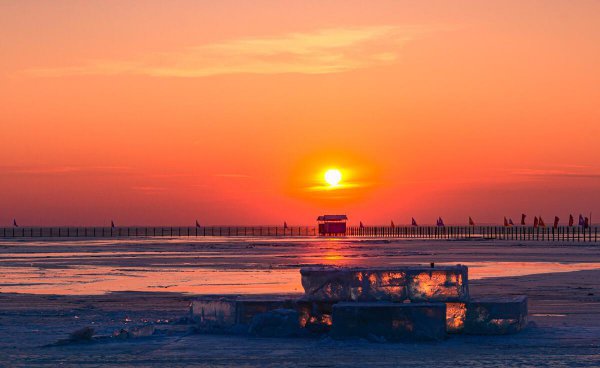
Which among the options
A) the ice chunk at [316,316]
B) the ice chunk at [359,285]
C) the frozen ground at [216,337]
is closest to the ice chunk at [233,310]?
the ice chunk at [316,316]

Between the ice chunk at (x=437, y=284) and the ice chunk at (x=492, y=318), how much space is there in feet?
0.98

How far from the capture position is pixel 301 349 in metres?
14.7

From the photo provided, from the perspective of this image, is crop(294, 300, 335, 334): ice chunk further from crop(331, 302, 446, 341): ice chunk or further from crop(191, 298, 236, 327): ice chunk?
crop(191, 298, 236, 327): ice chunk

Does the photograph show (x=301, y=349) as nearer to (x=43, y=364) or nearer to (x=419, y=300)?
(x=419, y=300)

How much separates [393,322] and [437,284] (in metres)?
1.35

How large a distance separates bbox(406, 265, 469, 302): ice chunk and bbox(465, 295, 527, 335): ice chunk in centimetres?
30

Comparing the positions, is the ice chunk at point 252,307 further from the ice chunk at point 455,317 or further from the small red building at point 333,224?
the small red building at point 333,224

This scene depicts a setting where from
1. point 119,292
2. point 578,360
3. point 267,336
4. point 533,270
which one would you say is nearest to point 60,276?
point 119,292

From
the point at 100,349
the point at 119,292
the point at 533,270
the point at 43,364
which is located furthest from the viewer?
the point at 533,270

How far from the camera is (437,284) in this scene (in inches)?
648

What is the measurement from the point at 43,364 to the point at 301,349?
12.5 ft

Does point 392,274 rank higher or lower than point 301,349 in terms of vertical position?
higher

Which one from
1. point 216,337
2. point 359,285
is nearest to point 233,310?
point 216,337

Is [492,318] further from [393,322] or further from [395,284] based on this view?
[393,322]
